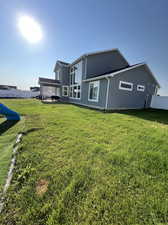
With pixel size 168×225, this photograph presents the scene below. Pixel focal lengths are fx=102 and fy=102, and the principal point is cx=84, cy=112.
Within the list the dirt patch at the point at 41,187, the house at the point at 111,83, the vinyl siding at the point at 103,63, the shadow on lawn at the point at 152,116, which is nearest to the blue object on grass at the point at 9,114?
the dirt patch at the point at 41,187

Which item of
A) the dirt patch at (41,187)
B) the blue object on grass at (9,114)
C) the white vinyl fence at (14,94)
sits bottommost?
the dirt patch at (41,187)

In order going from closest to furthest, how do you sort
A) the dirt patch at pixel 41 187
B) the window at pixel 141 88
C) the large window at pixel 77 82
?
the dirt patch at pixel 41 187
the window at pixel 141 88
the large window at pixel 77 82

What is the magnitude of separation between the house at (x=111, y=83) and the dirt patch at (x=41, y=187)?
8.27 meters

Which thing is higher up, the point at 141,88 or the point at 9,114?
the point at 141,88

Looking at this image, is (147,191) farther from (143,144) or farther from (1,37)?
(1,37)

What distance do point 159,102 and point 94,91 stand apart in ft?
26.8

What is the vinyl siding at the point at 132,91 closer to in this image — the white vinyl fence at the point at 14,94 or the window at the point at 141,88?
the window at the point at 141,88

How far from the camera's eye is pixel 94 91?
10.7m

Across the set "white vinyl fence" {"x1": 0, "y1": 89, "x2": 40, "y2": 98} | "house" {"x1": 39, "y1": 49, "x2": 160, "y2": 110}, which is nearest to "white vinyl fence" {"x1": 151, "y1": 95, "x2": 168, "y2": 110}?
"house" {"x1": 39, "y1": 49, "x2": 160, "y2": 110}

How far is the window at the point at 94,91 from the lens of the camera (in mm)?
10227

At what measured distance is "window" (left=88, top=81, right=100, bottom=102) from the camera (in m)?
10.2

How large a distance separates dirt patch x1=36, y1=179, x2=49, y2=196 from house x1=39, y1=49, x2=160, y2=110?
8.27 metres

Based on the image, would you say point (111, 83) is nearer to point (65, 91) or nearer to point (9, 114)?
point (9, 114)

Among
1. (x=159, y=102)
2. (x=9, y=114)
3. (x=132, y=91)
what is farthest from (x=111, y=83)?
(x=9, y=114)
